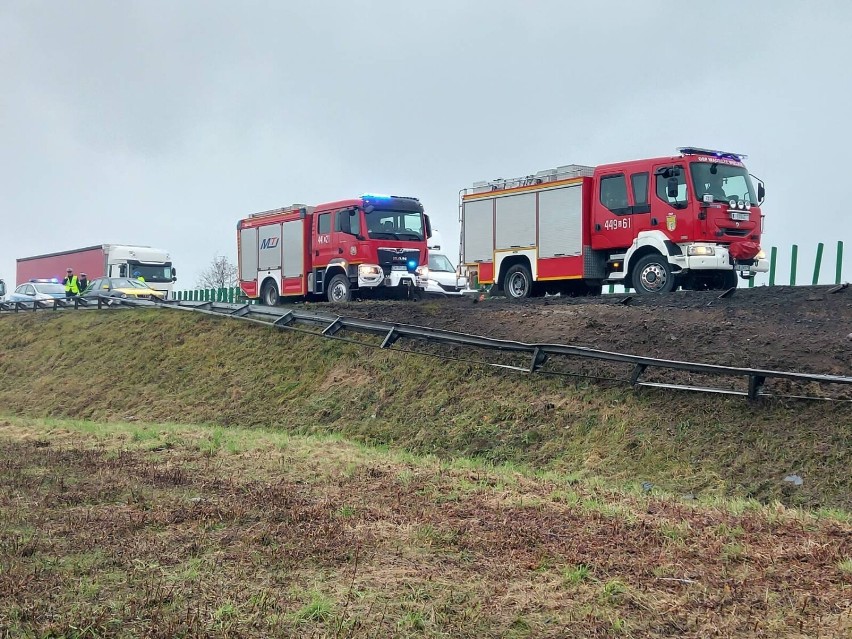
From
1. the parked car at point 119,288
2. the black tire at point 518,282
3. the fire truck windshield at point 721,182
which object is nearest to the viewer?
the fire truck windshield at point 721,182

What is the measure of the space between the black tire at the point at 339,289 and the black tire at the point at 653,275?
7897 millimetres

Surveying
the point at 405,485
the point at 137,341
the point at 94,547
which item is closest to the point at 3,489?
the point at 94,547

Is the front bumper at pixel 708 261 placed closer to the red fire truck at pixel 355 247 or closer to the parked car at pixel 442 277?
the red fire truck at pixel 355 247

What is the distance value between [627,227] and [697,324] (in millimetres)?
5663

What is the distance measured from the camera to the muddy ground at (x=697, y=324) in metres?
12.1

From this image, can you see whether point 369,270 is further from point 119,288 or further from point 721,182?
point 119,288

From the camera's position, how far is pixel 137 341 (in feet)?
74.4

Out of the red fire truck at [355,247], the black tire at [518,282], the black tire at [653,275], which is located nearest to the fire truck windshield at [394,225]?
the red fire truck at [355,247]

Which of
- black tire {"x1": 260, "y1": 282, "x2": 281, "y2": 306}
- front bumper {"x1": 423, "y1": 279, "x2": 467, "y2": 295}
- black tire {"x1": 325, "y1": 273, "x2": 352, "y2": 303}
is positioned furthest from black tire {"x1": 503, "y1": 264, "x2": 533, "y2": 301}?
black tire {"x1": 260, "y1": 282, "x2": 281, "y2": 306}

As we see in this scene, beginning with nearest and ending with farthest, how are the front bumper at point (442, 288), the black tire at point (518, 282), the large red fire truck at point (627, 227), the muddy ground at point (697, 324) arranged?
the muddy ground at point (697, 324) → the large red fire truck at point (627, 227) → the black tire at point (518, 282) → the front bumper at point (442, 288)

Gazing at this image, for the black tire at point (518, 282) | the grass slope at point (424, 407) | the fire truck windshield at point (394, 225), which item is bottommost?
the grass slope at point (424, 407)

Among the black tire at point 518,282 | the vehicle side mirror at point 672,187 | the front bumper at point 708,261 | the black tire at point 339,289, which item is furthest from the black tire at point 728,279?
the black tire at point 339,289

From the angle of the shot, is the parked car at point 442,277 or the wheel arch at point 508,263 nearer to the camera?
the wheel arch at point 508,263

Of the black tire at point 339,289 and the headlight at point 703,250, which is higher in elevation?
the headlight at point 703,250
